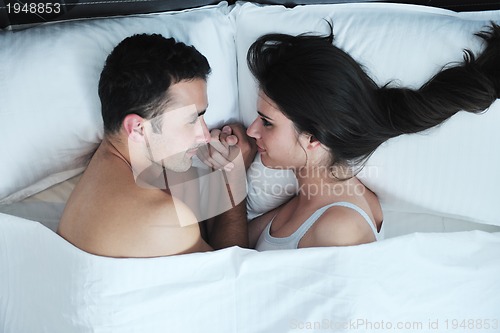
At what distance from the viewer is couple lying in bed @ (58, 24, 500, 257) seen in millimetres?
1039

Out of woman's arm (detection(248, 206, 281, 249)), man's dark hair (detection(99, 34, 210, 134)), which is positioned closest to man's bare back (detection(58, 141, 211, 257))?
man's dark hair (detection(99, 34, 210, 134))

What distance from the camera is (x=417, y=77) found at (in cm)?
115

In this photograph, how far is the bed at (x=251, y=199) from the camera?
3.37ft

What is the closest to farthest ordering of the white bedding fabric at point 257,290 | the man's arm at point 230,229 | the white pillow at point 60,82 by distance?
the white bedding fabric at point 257,290 → the white pillow at point 60,82 → the man's arm at point 230,229

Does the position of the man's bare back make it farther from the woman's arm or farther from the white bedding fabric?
the woman's arm

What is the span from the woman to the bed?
1.8 inches

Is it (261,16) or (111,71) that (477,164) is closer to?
(261,16)

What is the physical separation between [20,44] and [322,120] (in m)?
0.65

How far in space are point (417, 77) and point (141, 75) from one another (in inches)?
22.3

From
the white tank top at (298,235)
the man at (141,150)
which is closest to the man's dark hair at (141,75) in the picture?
the man at (141,150)

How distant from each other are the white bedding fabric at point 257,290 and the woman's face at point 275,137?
0.21 meters

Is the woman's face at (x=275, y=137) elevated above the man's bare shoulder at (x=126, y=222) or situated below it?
above

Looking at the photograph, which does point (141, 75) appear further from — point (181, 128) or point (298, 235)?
point (298, 235)

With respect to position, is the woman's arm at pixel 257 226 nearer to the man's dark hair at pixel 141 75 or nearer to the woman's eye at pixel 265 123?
the woman's eye at pixel 265 123
